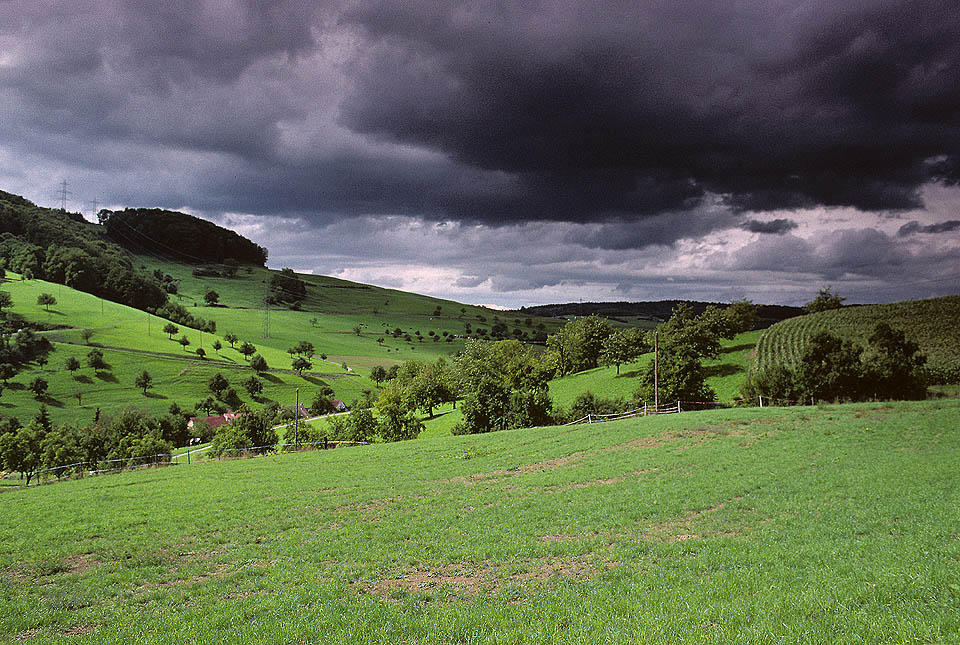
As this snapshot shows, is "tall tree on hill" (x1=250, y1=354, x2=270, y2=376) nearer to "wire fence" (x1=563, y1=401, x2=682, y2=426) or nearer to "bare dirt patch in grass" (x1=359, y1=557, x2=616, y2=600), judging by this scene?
"wire fence" (x1=563, y1=401, x2=682, y2=426)

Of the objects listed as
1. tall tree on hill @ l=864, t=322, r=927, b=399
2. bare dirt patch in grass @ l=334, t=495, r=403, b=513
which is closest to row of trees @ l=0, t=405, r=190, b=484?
bare dirt patch in grass @ l=334, t=495, r=403, b=513

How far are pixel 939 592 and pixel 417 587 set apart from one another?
11000 millimetres

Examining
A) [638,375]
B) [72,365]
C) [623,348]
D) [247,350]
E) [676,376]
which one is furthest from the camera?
[247,350]

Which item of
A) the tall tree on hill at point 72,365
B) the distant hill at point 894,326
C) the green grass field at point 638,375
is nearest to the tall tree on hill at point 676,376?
the green grass field at point 638,375

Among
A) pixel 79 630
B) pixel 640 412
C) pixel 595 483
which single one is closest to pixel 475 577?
pixel 79 630

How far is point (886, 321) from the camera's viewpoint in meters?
89.2

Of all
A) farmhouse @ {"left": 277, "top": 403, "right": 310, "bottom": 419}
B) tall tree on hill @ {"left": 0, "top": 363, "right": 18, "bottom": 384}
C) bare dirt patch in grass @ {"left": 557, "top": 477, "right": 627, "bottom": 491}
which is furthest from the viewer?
farmhouse @ {"left": 277, "top": 403, "right": 310, "bottom": 419}

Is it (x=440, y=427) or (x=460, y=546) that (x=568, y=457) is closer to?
(x=460, y=546)

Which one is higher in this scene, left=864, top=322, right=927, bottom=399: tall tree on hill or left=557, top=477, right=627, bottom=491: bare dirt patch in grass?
left=864, top=322, right=927, bottom=399: tall tree on hill

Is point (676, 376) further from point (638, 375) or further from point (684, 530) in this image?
point (684, 530)

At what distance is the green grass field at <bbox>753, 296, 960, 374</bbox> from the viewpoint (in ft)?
246

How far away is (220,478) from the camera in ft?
114

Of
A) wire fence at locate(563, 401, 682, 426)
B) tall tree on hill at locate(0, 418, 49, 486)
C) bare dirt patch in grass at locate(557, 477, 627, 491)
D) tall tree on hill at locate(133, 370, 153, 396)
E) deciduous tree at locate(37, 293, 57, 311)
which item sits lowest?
tall tree on hill at locate(0, 418, 49, 486)

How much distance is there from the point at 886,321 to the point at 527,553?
338 ft
